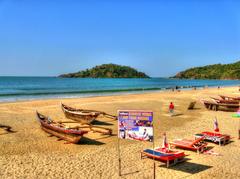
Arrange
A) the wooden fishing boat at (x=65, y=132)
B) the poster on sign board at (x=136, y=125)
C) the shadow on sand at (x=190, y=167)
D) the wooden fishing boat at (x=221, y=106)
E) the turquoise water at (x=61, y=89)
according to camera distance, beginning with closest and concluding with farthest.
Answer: the poster on sign board at (x=136, y=125), the shadow on sand at (x=190, y=167), the wooden fishing boat at (x=65, y=132), the wooden fishing boat at (x=221, y=106), the turquoise water at (x=61, y=89)

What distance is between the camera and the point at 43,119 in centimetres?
1752

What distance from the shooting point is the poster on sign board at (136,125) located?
9.30m

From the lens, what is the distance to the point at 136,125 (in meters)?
9.50

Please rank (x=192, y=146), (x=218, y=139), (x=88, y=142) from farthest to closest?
(x=88, y=142), (x=218, y=139), (x=192, y=146)

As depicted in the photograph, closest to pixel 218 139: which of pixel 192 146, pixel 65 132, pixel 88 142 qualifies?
pixel 192 146

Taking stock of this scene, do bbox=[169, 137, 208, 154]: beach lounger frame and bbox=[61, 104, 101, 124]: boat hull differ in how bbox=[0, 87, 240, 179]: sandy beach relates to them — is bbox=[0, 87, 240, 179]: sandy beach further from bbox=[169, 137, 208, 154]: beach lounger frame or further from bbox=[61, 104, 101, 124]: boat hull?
bbox=[61, 104, 101, 124]: boat hull

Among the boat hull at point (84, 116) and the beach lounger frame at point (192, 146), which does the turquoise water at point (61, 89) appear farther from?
the beach lounger frame at point (192, 146)

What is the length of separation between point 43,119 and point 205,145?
32.8ft

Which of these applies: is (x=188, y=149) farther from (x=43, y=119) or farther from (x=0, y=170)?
(x=43, y=119)

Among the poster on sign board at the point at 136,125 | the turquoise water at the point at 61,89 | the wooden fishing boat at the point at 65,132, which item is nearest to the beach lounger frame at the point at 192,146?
the poster on sign board at the point at 136,125

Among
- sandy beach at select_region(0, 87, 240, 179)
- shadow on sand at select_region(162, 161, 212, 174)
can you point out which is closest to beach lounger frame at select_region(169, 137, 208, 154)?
sandy beach at select_region(0, 87, 240, 179)

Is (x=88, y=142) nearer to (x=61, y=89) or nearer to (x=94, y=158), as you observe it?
(x=94, y=158)

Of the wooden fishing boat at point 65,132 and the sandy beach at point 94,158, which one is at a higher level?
the wooden fishing boat at point 65,132

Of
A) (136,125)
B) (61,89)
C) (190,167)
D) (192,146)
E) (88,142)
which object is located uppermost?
(136,125)
